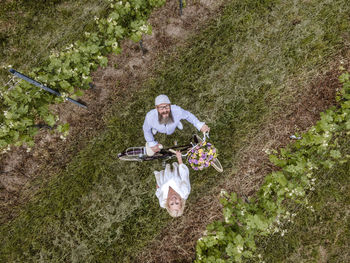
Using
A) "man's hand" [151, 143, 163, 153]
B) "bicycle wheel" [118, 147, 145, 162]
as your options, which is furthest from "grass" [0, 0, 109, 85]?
"man's hand" [151, 143, 163, 153]

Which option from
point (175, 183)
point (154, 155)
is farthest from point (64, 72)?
point (175, 183)

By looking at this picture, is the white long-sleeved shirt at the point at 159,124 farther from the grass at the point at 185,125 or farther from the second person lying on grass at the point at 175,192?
the grass at the point at 185,125

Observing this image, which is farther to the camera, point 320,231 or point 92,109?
point 92,109

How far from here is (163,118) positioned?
13.6ft

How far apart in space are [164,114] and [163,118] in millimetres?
96

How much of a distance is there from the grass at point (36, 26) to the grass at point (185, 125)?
2189 mm

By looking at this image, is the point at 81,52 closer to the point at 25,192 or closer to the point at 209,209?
the point at 25,192

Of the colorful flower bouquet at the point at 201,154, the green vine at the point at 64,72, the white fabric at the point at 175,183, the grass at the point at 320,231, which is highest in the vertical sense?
the green vine at the point at 64,72

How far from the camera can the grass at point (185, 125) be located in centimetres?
554

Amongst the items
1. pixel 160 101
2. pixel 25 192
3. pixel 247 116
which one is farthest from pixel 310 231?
pixel 25 192

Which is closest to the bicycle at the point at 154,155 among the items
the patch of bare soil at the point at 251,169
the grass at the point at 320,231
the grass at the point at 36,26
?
the patch of bare soil at the point at 251,169

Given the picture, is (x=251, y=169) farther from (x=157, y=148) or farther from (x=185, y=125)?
(x=157, y=148)

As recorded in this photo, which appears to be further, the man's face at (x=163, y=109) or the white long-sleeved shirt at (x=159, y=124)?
the white long-sleeved shirt at (x=159, y=124)

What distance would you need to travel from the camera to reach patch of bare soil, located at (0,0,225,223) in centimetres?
561
